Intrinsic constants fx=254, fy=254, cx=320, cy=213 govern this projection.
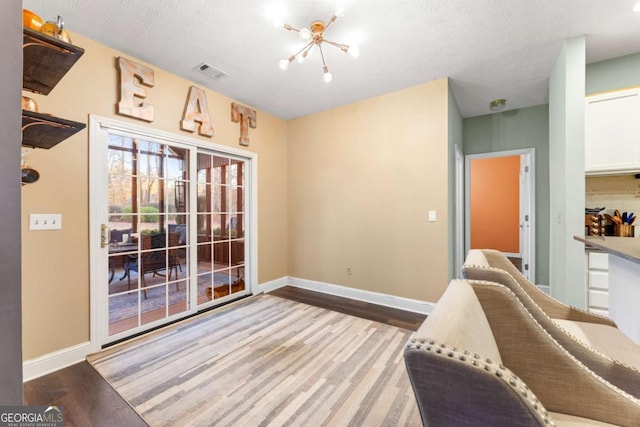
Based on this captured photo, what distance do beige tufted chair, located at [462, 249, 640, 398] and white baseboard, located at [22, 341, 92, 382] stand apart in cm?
290

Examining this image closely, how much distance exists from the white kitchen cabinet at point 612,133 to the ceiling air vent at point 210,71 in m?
3.52

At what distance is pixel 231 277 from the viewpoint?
3.43 metres

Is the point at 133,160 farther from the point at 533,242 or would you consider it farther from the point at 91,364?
the point at 533,242

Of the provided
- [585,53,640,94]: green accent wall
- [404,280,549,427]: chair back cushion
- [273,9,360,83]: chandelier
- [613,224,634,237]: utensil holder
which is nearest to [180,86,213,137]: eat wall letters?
[273,9,360,83]: chandelier

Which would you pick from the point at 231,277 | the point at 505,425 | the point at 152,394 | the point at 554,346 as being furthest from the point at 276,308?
the point at 505,425

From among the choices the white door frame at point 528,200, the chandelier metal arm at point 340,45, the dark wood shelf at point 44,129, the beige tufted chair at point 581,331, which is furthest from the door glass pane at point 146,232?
the white door frame at point 528,200

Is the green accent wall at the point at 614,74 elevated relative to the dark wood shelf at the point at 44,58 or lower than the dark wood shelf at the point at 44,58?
elevated

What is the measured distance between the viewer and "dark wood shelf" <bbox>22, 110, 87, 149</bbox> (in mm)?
1409

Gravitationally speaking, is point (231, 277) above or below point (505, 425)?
below

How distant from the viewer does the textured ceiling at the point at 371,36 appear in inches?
72.2

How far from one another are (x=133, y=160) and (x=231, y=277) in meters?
1.79

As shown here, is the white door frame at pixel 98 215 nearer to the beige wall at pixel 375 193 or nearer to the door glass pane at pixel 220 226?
the door glass pane at pixel 220 226

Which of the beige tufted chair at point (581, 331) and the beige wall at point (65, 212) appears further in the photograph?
the beige wall at point (65, 212)

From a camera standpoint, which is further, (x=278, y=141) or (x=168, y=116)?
(x=278, y=141)
